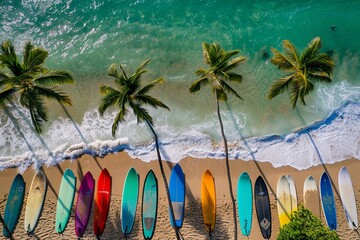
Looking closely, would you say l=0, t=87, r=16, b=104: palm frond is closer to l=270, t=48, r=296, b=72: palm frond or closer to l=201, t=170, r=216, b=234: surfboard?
l=201, t=170, r=216, b=234: surfboard

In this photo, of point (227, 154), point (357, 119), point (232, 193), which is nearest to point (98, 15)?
point (227, 154)

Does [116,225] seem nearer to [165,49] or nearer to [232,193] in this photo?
[232,193]

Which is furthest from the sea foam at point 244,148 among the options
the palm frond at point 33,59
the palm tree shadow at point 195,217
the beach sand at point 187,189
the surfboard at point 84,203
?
the palm frond at point 33,59

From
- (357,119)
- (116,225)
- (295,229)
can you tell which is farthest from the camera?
(357,119)

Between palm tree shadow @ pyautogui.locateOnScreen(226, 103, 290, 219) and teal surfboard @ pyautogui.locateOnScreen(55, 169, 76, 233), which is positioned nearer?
teal surfboard @ pyautogui.locateOnScreen(55, 169, 76, 233)

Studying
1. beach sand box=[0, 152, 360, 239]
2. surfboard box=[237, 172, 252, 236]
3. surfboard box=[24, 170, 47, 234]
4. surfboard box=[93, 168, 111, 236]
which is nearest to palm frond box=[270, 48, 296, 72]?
beach sand box=[0, 152, 360, 239]

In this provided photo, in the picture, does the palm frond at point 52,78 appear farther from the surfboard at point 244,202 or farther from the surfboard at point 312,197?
the surfboard at point 312,197
